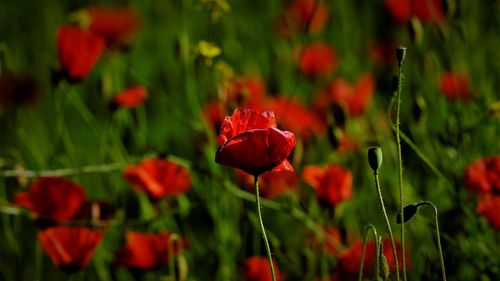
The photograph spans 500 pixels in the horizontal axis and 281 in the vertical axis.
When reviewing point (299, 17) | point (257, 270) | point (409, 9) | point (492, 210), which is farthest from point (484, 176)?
point (299, 17)

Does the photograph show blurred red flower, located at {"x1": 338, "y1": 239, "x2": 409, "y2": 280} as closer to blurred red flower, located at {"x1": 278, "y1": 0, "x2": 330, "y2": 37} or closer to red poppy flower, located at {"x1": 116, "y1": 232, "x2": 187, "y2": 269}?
red poppy flower, located at {"x1": 116, "y1": 232, "x2": 187, "y2": 269}

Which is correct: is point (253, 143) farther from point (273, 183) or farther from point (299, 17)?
point (299, 17)

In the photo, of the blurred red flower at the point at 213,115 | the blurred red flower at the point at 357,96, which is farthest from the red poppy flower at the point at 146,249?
the blurred red flower at the point at 357,96

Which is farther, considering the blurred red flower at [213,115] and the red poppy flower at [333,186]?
the blurred red flower at [213,115]

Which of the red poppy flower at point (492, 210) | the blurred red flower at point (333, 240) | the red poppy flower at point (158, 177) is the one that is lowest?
the blurred red flower at point (333, 240)

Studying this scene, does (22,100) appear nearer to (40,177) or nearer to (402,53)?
(40,177)

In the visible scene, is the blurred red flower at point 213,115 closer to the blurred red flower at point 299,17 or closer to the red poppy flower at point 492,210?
the blurred red flower at point 299,17
